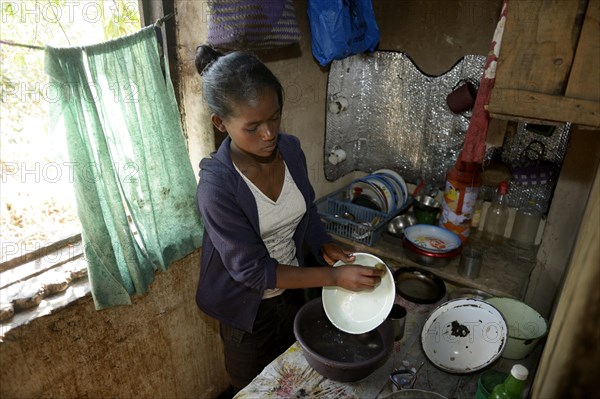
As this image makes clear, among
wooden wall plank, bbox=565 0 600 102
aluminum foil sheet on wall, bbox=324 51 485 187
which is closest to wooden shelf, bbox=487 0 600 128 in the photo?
wooden wall plank, bbox=565 0 600 102

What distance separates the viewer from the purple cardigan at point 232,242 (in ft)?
4.42

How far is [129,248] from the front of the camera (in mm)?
1699

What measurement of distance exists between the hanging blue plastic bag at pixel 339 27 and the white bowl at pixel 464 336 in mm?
1466

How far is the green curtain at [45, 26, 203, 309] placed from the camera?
1438mm

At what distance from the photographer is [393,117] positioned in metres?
2.78

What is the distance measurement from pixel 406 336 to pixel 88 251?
1.34 m

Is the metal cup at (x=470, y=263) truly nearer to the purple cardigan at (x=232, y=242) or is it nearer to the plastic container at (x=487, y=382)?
the plastic container at (x=487, y=382)

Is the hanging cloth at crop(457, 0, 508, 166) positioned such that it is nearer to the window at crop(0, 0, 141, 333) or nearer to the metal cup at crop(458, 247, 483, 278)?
the metal cup at crop(458, 247, 483, 278)

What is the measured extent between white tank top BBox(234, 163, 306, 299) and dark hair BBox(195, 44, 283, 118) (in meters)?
0.24

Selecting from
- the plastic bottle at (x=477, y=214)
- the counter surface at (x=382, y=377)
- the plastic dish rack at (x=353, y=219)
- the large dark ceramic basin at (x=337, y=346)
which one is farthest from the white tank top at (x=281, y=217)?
the plastic bottle at (x=477, y=214)

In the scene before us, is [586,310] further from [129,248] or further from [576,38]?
[129,248]

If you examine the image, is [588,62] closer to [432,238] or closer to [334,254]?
[334,254]

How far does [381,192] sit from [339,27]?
3.45 ft

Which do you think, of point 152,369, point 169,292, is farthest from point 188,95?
point 152,369
